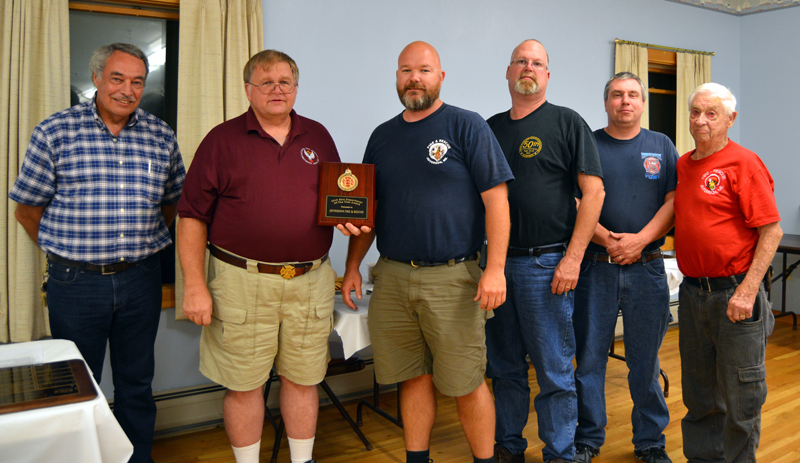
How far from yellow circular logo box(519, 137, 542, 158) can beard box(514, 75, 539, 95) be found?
19cm

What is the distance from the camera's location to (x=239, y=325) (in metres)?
1.99

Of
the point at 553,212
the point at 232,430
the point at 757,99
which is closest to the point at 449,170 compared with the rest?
the point at 553,212

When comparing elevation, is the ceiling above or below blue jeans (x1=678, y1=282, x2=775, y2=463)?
above

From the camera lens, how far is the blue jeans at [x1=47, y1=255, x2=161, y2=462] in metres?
2.06

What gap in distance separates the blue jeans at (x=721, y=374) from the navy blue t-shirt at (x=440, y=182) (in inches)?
37.0

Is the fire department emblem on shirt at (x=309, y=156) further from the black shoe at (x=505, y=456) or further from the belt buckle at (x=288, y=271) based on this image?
the black shoe at (x=505, y=456)

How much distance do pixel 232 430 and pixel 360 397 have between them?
4.41ft

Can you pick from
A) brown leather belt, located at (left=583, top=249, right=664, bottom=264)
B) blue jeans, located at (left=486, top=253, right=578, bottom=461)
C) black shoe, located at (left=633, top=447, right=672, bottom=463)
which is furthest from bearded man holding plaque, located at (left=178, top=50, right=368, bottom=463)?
black shoe, located at (left=633, top=447, right=672, bottom=463)

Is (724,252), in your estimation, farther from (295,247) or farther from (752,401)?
(295,247)

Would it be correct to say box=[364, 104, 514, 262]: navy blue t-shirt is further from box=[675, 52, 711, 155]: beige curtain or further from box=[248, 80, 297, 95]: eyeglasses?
box=[675, 52, 711, 155]: beige curtain

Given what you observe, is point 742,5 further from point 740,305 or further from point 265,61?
point 265,61

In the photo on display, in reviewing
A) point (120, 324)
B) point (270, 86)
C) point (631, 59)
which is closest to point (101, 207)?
point (120, 324)

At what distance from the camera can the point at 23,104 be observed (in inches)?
100

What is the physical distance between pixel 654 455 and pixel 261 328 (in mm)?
1830
